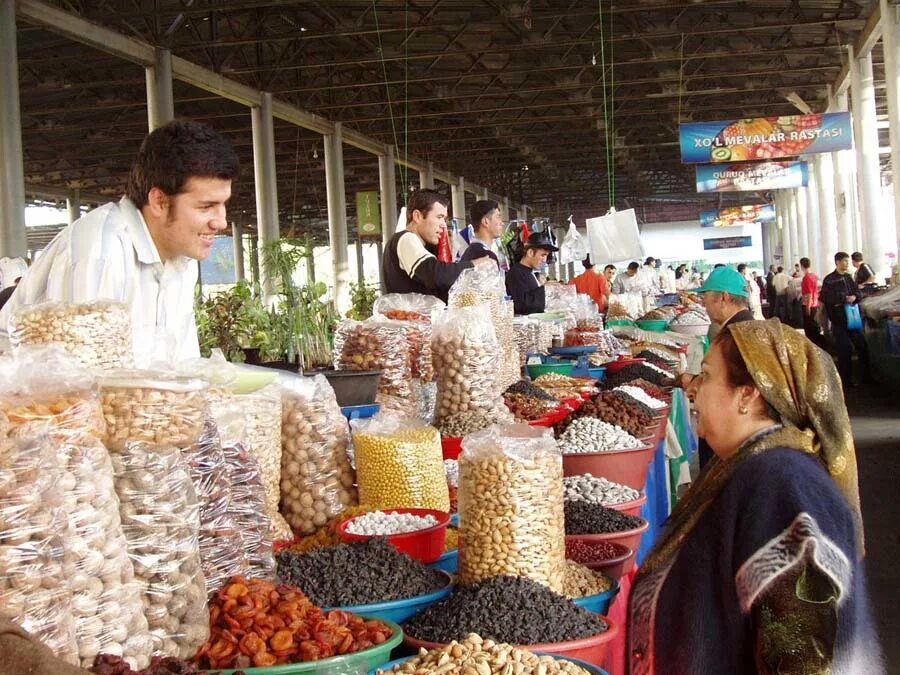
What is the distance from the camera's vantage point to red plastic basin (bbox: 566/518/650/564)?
247 cm

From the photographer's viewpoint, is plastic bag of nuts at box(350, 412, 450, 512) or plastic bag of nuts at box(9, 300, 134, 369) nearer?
plastic bag of nuts at box(9, 300, 134, 369)

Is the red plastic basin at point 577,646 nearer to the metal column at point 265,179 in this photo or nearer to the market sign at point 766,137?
the market sign at point 766,137

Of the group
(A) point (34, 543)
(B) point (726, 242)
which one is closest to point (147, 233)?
(A) point (34, 543)

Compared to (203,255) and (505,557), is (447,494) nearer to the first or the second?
(505,557)

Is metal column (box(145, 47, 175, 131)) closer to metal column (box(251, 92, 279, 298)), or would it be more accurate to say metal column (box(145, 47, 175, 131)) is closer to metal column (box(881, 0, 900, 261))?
metal column (box(251, 92, 279, 298))

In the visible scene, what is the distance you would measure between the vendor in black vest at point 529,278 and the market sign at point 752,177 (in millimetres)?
13241

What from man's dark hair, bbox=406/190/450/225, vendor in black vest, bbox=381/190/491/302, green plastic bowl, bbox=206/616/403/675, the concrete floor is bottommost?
the concrete floor

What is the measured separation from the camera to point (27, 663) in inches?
43.3

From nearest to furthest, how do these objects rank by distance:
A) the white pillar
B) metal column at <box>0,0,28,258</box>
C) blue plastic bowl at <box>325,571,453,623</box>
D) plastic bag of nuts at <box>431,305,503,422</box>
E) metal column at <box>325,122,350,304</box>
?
1. blue plastic bowl at <box>325,571,453,623</box>
2. plastic bag of nuts at <box>431,305,503,422</box>
3. metal column at <box>0,0,28,258</box>
4. the white pillar
5. metal column at <box>325,122,350,304</box>

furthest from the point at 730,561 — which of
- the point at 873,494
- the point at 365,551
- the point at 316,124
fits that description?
the point at 316,124

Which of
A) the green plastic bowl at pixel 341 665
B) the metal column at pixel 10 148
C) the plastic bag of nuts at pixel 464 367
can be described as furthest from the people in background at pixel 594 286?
the green plastic bowl at pixel 341 665

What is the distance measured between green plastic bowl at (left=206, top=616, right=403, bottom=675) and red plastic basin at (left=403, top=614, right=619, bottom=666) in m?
0.11

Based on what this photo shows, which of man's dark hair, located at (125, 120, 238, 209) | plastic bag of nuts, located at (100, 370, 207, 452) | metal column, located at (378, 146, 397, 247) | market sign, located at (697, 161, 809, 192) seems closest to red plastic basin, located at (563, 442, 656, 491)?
man's dark hair, located at (125, 120, 238, 209)

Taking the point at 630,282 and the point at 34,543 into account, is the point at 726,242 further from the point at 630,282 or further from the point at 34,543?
the point at 34,543
